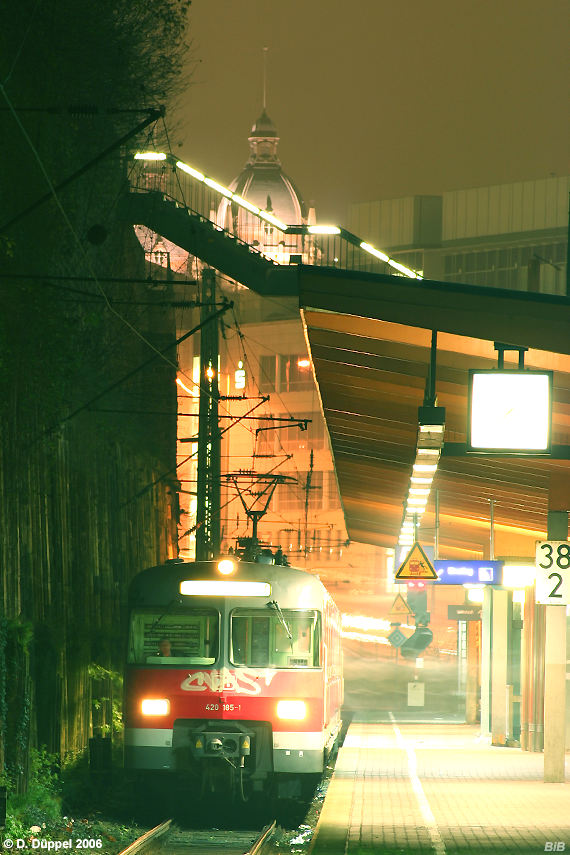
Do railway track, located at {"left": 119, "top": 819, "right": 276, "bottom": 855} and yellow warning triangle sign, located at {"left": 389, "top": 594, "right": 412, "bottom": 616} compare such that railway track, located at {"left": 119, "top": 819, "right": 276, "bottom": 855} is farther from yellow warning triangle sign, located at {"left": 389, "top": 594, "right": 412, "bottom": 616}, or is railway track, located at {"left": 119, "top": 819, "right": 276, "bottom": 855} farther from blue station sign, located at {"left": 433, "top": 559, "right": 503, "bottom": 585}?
yellow warning triangle sign, located at {"left": 389, "top": 594, "right": 412, "bottom": 616}

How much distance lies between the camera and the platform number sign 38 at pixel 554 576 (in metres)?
17.0

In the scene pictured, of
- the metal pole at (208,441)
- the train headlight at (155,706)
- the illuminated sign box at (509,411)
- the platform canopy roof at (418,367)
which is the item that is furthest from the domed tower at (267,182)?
the illuminated sign box at (509,411)

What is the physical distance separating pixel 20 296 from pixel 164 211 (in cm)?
1493

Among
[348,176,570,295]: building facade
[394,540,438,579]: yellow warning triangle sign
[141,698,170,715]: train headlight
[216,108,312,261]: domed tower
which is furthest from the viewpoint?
[216,108,312,261]: domed tower

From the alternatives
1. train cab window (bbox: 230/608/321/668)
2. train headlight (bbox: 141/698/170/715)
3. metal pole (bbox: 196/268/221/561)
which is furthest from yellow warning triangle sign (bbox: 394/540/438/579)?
metal pole (bbox: 196/268/221/561)

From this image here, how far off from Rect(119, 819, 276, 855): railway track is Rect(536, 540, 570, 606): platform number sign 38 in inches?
173

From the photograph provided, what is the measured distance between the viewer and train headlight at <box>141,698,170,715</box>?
1579 centimetres

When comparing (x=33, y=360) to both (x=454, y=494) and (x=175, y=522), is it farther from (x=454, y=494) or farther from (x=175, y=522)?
(x=175, y=522)

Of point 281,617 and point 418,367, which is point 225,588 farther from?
point 418,367

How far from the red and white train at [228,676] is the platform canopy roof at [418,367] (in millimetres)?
2340

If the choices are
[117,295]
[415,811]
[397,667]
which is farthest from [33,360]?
[397,667]

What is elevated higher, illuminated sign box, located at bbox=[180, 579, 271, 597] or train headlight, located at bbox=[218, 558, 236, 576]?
train headlight, located at bbox=[218, 558, 236, 576]

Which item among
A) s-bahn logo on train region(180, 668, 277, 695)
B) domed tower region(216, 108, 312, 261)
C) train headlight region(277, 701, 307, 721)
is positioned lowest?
train headlight region(277, 701, 307, 721)

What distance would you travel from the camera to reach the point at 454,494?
68.9 ft
